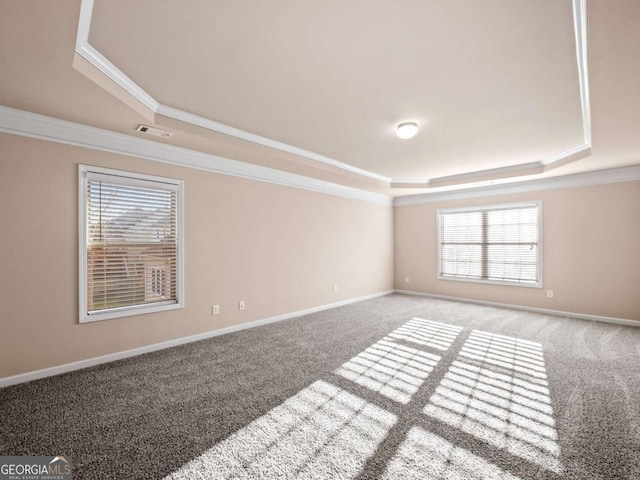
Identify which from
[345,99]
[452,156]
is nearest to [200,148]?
[345,99]

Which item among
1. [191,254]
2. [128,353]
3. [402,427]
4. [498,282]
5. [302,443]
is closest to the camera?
[302,443]

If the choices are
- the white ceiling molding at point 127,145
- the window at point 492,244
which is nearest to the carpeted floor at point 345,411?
the window at point 492,244

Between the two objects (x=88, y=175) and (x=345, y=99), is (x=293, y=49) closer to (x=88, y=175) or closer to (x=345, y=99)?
(x=345, y=99)

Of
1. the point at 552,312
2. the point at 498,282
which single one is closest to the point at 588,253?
the point at 552,312

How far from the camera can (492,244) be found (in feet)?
19.9

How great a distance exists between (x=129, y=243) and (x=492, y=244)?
6141mm

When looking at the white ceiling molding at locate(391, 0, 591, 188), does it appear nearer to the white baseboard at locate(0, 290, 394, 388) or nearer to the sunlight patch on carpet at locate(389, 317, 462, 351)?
the sunlight patch on carpet at locate(389, 317, 462, 351)

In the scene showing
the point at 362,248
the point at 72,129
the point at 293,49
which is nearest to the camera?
the point at 293,49

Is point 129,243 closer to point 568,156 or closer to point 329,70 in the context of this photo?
point 329,70

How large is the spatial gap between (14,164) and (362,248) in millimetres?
5357

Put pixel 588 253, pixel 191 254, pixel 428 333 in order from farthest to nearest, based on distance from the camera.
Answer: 1. pixel 588 253
2. pixel 428 333
3. pixel 191 254

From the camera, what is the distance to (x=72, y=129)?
2951 millimetres

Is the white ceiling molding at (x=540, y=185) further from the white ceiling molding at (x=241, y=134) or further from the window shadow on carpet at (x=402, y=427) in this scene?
the window shadow on carpet at (x=402, y=427)

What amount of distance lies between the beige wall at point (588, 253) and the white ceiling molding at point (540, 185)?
87 millimetres
